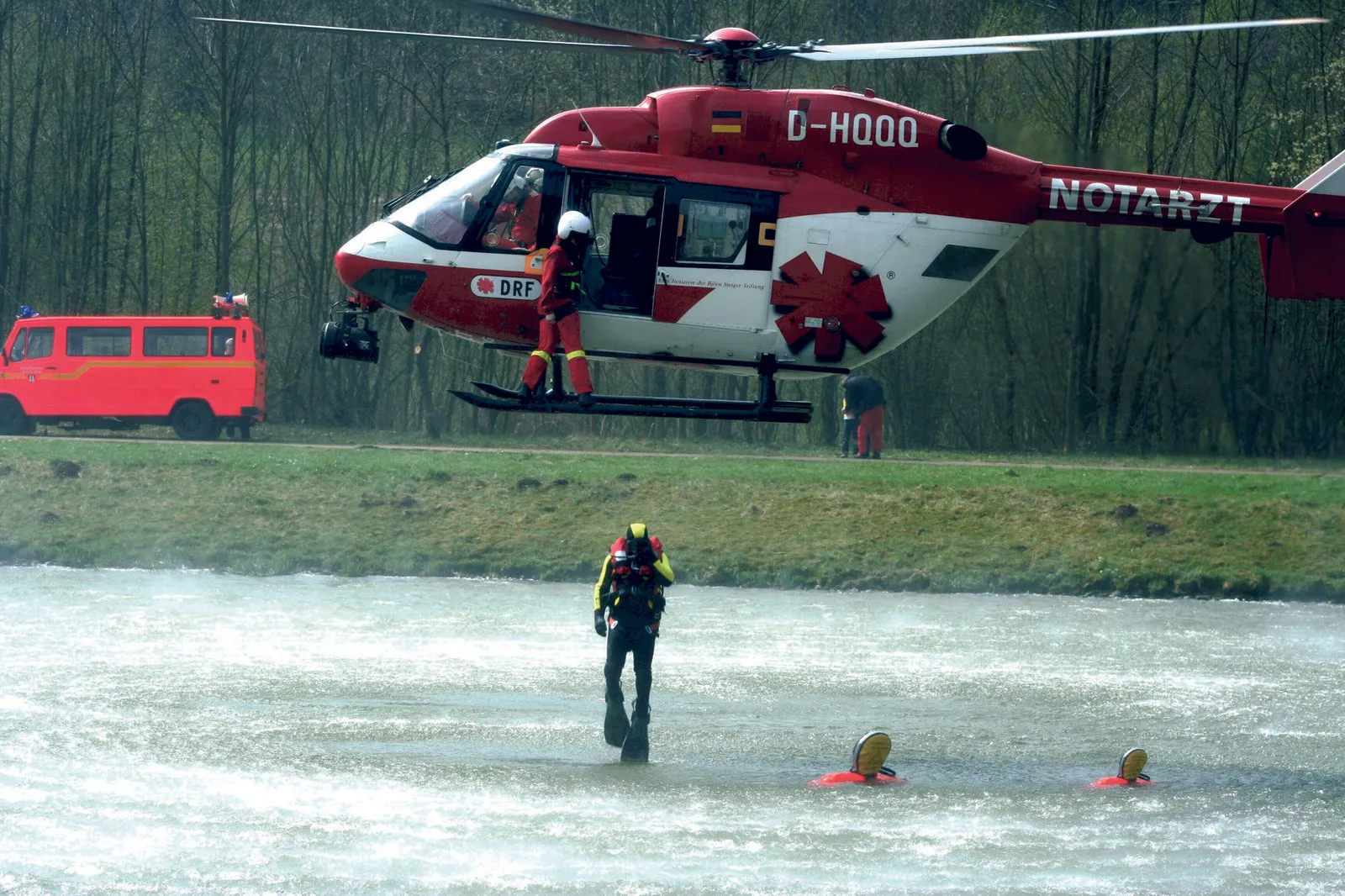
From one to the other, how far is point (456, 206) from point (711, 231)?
2.00m

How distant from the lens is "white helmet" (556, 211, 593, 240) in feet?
39.9

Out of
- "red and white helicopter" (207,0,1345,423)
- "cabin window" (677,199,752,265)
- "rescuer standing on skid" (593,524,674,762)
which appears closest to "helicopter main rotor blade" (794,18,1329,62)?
"red and white helicopter" (207,0,1345,423)

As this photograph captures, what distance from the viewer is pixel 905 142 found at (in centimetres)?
1298

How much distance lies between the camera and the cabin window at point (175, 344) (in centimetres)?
3219

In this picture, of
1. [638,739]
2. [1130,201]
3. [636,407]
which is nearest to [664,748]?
[638,739]

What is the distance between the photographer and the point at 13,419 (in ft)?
106

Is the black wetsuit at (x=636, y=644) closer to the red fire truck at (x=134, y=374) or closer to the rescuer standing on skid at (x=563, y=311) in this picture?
the rescuer standing on skid at (x=563, y=311)

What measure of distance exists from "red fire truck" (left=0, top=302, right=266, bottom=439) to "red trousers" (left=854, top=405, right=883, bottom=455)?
11.8 metres

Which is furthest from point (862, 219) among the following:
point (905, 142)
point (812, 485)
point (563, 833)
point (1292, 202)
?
point (812, 485)

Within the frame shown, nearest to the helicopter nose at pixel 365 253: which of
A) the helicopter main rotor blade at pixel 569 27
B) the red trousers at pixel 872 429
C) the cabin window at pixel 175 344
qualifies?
the helicopter main rotor blade at pixel 569 27

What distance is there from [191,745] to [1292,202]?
10.6 m

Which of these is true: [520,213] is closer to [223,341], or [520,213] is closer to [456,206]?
[456,206]

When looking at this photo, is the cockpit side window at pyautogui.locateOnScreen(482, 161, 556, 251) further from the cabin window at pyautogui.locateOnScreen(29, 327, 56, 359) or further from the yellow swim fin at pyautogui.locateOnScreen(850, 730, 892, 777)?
the cabin window at pyautogui.locateOnScreen(29, 327, 56, 359)

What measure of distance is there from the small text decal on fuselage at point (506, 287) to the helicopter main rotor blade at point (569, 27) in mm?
1918
